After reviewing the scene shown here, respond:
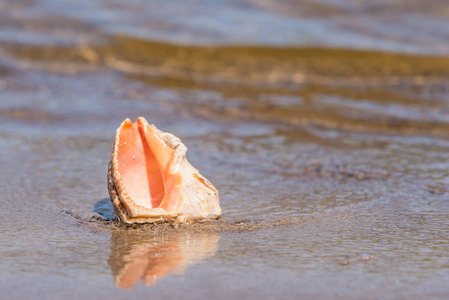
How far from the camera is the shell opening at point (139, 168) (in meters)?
2.91

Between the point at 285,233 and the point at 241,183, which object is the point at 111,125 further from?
the point at 285,233

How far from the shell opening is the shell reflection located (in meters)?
0.26

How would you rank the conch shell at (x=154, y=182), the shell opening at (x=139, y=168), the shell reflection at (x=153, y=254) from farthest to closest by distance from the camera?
the shell opening at (x=139, y=168)
the conch shell at (x=154, y=182)
the shell reflection at (x=153, y=254)

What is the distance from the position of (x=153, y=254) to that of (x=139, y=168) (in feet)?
2.13

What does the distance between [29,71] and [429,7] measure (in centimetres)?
712

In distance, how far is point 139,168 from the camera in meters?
2.96

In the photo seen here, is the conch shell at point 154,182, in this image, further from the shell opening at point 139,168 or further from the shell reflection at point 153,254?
the shell reflection at point 153,254

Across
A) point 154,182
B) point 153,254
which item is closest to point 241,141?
point 154,182

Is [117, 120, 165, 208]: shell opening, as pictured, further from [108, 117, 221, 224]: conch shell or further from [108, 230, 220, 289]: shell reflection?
[108, 230, 220, 289]: shell reflection

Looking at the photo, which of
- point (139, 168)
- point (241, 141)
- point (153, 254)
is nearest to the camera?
point (153, 254)

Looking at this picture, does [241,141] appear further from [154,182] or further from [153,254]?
[153,254]

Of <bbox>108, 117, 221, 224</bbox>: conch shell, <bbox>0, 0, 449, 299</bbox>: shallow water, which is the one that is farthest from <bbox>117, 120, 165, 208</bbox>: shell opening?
<bbox>0, 0, 449, 299</bbox>: shallow water

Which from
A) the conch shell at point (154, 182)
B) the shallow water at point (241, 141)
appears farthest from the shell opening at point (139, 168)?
the shallow water at point (241, 141)

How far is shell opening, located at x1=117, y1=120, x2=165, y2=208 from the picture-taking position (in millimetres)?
2912
